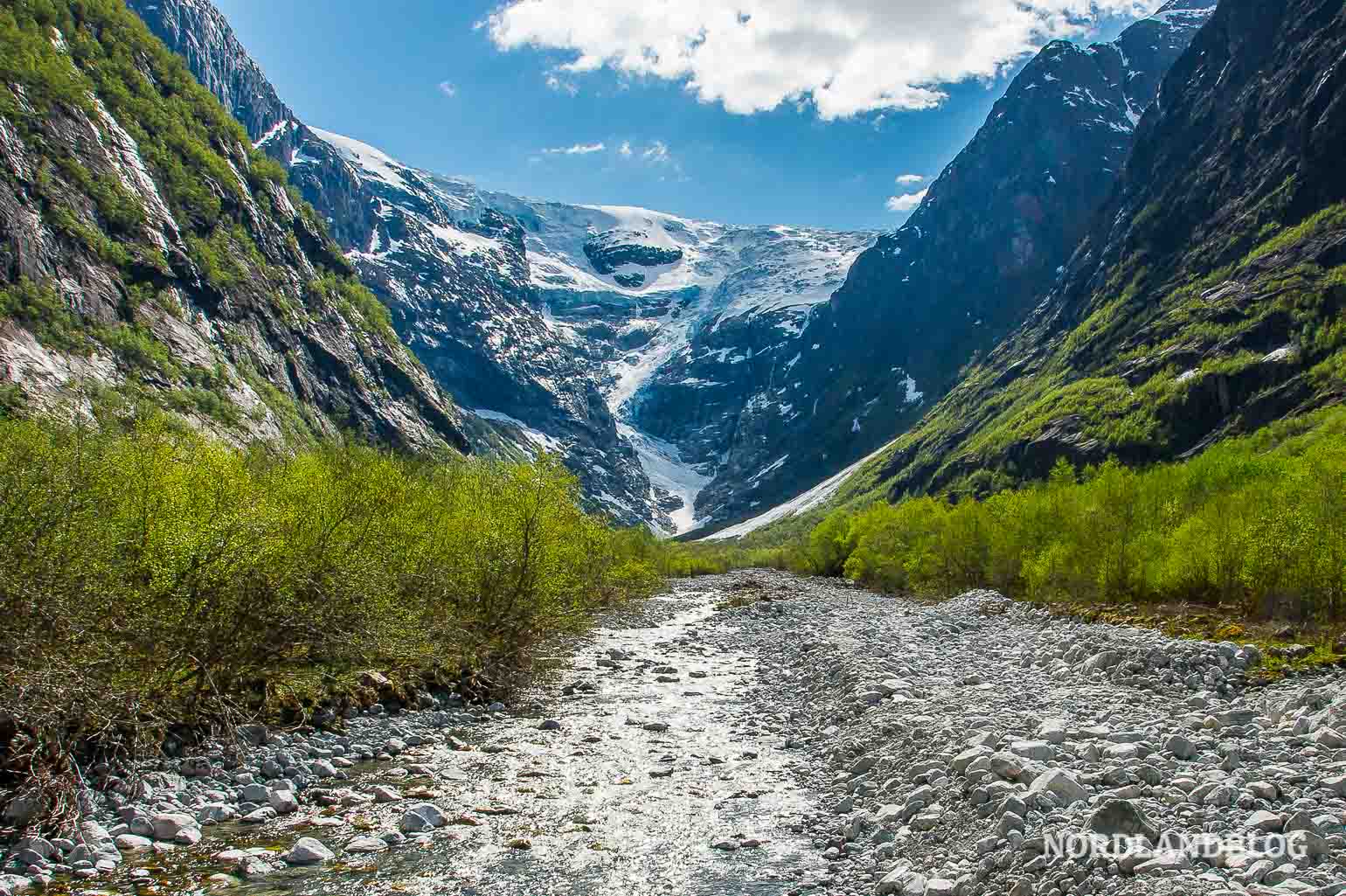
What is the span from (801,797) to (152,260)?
116083mm

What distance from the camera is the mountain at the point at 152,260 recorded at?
81562 mm

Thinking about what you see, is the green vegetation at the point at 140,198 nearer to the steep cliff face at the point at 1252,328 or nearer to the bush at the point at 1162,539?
the bush at the point at 1162,539

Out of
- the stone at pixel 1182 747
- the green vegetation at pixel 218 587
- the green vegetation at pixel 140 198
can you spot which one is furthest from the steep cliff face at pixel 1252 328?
the green vegetation at pixel 140 198

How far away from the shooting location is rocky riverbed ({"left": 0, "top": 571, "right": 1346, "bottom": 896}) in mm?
10273

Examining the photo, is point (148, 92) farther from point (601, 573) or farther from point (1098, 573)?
point (1098, 573)

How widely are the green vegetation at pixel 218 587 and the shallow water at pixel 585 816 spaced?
308 cm

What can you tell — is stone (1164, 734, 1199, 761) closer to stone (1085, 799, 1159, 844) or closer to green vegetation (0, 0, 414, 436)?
stone (1085, 799, 1159, 844)

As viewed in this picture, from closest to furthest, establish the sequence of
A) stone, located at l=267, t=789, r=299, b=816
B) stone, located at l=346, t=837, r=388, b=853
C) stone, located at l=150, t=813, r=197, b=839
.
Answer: stone, located at l=150, t=813, r=197, b=839, stone, located at l=346, t=837, r=388, b=853, stone, located at l=267, t=789, r=299, b=816

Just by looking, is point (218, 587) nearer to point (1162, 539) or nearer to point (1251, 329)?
point (1162, 539)

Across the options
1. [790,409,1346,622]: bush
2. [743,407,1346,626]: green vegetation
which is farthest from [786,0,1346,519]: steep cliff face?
[790,409,1346,622]: bush

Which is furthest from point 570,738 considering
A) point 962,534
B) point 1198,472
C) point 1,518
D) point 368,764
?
point 962,534

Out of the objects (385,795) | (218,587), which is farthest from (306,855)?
(218,587)

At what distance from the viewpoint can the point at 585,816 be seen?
1592 centimetres

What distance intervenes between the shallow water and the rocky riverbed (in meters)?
0.07
